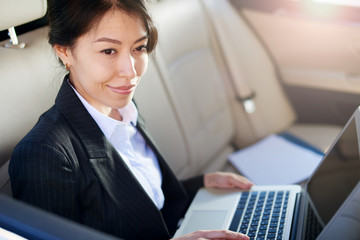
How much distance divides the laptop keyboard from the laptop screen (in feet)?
0.30

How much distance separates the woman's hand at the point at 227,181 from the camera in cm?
150

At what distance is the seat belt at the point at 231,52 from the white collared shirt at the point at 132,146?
82 centimetres

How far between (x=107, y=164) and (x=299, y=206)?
55cm

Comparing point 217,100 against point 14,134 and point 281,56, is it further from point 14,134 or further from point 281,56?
point 14,134

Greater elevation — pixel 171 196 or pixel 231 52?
pixel 231 52

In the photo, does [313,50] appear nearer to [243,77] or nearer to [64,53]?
[243,77]

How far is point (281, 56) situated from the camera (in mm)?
2281

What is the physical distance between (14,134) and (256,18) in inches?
53.8

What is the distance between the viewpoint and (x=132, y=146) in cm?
137

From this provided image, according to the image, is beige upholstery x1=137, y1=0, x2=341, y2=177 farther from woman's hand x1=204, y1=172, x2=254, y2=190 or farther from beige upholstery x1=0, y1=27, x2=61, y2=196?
beige upholstery x1=0, y1=27, x2=61, y2=196

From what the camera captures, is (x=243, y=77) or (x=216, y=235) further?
(x=243, y=77)

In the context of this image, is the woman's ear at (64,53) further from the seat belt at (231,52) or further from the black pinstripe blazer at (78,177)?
the seat belt at (231,52)

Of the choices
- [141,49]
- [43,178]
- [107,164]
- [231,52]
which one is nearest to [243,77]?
[231,52]

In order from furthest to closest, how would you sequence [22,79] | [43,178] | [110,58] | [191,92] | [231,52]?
1. [231,52]
2. [191,92]
3. [22,79]
4. [110,58]
5. [43,178]
